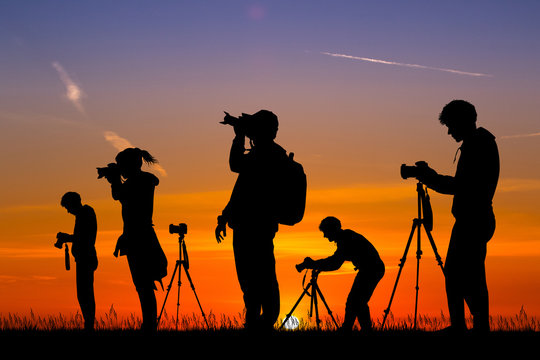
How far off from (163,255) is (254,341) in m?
2.87

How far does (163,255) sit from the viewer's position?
36.9 feet

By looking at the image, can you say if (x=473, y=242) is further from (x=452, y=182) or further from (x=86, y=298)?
(x=86, y=298)

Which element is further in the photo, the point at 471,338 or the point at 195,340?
the point at 195,340

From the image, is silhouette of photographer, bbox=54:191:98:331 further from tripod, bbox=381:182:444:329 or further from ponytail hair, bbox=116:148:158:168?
tripod, bbox=381:182:444:329

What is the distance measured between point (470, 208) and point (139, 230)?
4638 millimetres

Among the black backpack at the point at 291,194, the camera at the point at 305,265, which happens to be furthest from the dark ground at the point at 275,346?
the camera at the point at 305,265

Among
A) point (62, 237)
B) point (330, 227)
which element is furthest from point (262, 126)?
point (62, 237)

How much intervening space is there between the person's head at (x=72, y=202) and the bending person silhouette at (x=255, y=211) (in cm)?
454

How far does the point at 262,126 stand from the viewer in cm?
891

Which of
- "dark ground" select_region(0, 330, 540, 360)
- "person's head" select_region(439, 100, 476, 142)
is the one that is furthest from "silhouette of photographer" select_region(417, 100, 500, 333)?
"dark ground" select_region(0, 330, 540, 360)

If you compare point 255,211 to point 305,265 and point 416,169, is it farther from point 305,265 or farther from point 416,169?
point 305,265

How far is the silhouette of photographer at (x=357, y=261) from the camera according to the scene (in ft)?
41.6

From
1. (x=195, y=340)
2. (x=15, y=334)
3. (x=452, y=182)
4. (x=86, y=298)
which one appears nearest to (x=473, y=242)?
(x=452, y=182)

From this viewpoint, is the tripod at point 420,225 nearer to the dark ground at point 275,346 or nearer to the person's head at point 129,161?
the dark ground at point 275,346
